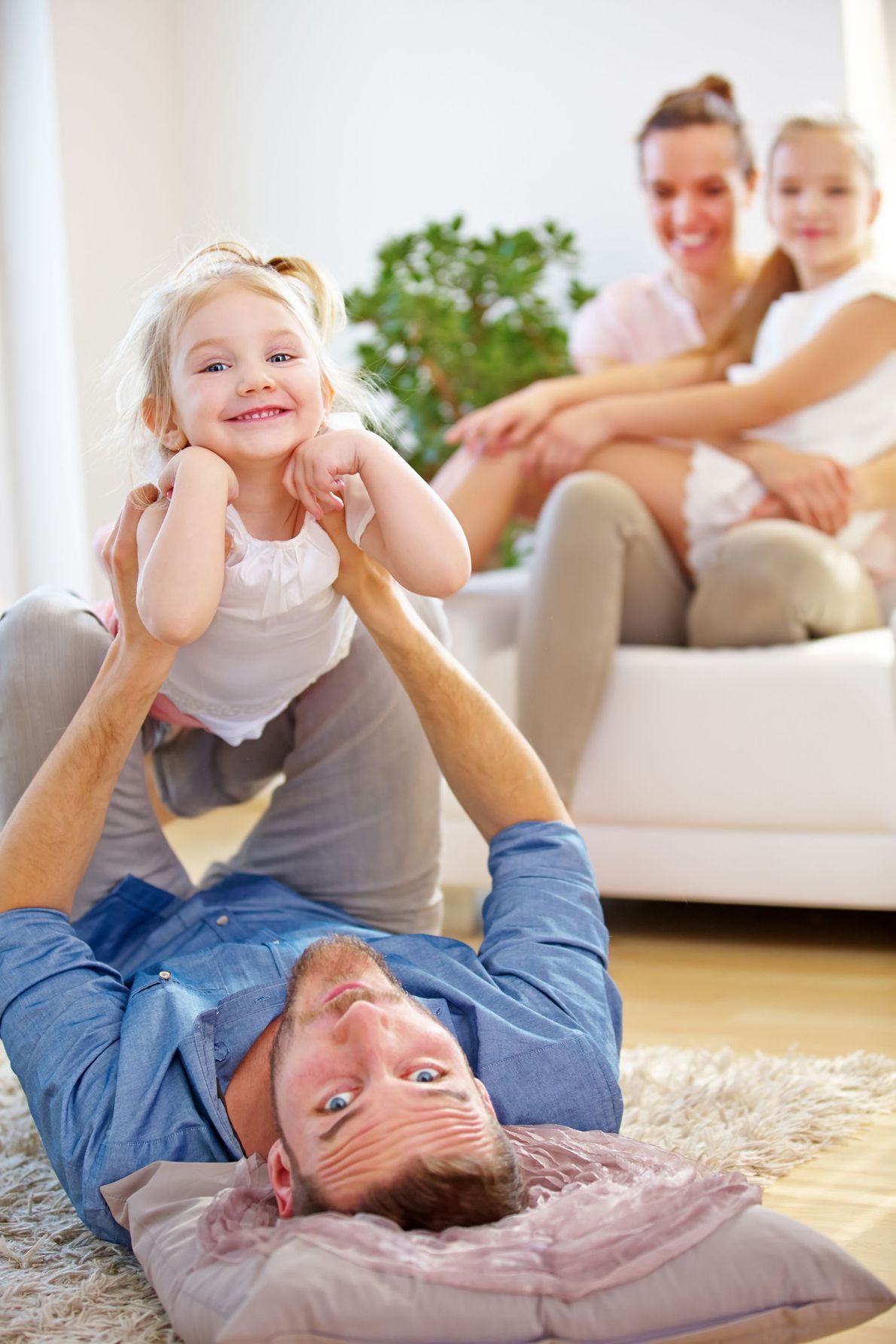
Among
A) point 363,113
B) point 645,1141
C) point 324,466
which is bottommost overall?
point 645,1141

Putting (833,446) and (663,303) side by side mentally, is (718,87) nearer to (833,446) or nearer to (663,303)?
(663,303)

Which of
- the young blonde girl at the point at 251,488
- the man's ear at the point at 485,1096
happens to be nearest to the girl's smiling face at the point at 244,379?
the young blonde girl at the point at 251,488

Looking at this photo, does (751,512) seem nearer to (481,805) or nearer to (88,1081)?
(481,805)

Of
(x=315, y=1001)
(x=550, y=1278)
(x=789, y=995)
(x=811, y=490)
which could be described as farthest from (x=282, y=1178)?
(x=811, y=490)

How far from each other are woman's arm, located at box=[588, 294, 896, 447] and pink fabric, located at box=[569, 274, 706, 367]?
292mm

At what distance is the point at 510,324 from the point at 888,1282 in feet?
7.73

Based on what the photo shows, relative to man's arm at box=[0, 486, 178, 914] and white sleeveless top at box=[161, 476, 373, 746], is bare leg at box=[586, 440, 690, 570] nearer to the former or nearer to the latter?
white sleeveless top at box=[161, 476, 373, 746]

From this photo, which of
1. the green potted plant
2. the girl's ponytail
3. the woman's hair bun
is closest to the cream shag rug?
the girl's ponytail

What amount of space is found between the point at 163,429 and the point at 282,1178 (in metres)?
0.78

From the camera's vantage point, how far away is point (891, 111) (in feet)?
9.96

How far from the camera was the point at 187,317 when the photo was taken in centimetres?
139

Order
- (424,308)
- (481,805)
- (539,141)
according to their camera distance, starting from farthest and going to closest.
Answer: (539,141) < (424,308) < (481,805)

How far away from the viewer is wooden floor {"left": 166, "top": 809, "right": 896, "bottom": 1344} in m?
1.33

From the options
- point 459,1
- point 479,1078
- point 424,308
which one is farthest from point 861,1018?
point 459,1
